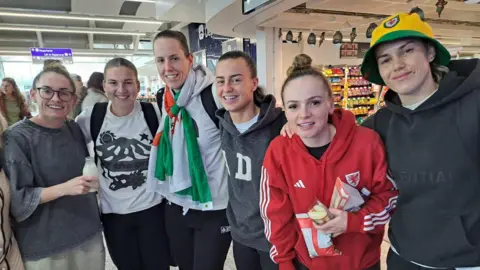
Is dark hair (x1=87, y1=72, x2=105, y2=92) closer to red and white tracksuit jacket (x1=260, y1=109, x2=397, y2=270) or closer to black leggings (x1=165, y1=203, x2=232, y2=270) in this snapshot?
black leggings (x1=165, y1=203, x2=232, y2=270)

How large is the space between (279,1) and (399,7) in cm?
290

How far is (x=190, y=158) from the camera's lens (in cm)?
175

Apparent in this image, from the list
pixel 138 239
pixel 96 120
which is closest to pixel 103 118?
pixel 96 120

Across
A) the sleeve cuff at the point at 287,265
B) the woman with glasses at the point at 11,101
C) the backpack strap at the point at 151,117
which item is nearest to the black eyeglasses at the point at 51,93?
the backpack strap at the point at 151,117

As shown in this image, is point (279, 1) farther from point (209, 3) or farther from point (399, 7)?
point (399, 7)

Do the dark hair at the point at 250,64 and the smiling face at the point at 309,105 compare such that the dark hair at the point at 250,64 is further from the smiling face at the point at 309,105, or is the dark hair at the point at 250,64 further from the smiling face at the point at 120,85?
the smiling face at the point at 120,85

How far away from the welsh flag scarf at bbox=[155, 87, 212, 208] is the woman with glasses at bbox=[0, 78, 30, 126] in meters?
4.67

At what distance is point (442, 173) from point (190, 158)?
1.15m

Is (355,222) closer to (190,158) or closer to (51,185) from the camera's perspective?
(190,158)

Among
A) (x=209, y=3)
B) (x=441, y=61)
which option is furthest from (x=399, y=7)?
(x=441, y=61)

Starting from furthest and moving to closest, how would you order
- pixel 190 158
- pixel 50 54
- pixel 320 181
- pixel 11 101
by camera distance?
pixel 50 54 < pixel 11 101 < pixel 190 158 < pixel 320 181

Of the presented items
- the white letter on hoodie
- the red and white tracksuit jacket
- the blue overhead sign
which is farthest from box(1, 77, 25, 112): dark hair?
the blue overhead sign

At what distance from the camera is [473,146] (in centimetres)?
115

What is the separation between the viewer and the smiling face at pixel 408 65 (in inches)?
47.6
